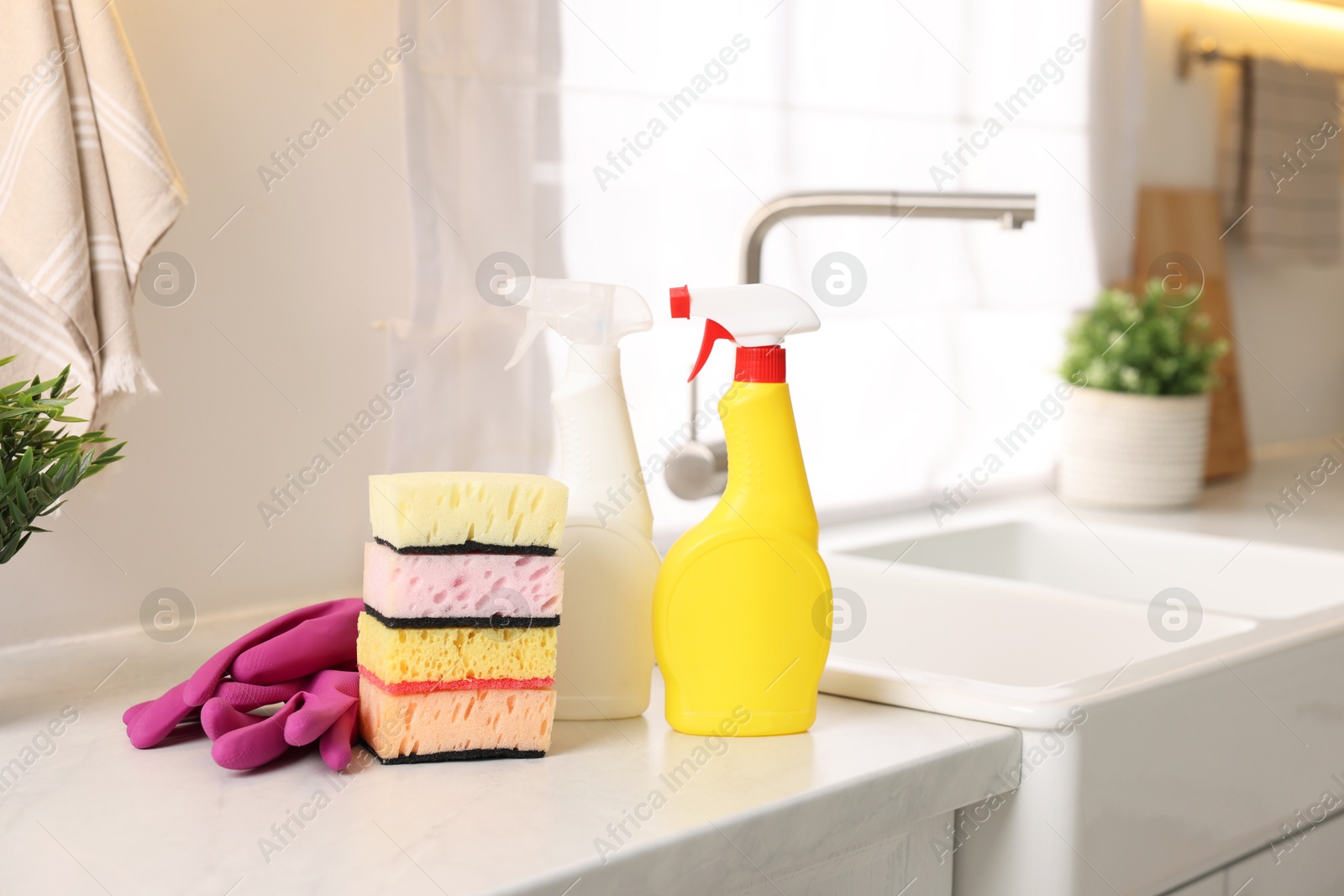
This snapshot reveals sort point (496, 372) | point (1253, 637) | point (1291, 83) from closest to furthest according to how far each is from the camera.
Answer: point (1253, 637), point (496, 372), point (1291, 83)

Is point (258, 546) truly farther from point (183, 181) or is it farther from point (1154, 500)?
point (1154, 500)

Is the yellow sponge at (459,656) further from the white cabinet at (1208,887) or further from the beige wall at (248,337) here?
the white cabinet at (1208,887)

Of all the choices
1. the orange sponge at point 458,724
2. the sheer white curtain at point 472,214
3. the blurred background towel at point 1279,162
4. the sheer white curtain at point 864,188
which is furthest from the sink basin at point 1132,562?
the blurred background towel at point 1279,162

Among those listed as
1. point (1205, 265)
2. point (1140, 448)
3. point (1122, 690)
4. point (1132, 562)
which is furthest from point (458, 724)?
point (1205, 265)

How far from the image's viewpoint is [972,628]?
1.23m

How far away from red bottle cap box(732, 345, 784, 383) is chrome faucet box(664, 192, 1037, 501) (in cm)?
36

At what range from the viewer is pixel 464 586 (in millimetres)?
708

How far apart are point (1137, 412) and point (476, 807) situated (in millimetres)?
1314

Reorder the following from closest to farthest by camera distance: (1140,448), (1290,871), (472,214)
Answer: (1290,871), (472,214), (1140,448)

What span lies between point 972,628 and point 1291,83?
159 centimetres

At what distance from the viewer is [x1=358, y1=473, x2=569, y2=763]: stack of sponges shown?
0.70 metres

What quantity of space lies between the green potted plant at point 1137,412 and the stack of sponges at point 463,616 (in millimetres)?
1217

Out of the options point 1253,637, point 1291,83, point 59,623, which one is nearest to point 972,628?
point 1253,637

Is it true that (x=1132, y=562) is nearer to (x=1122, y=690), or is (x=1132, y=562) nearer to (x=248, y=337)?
(x=1122, y=690)
